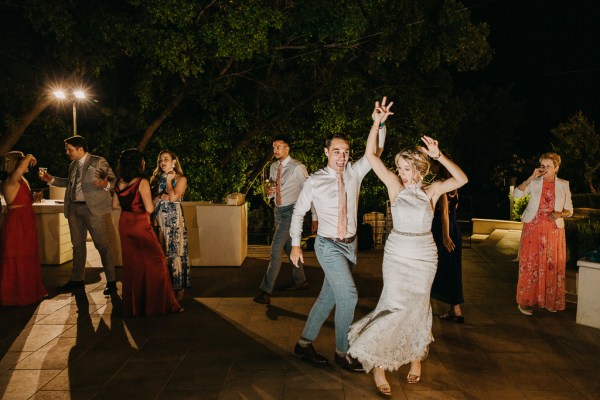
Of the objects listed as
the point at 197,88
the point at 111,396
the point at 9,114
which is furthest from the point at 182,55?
the point at 111,396

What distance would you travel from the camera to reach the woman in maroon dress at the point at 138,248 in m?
5.95

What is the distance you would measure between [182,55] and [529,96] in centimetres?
3195

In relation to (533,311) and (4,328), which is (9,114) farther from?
(533,311)

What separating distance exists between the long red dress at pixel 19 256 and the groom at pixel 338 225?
377 cm

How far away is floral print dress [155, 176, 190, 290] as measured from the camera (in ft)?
21.2

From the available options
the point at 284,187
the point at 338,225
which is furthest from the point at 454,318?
the point at 284,187

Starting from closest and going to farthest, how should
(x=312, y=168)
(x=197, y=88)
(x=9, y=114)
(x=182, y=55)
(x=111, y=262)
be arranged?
(x=111, y=262), (x=182, y=55), (x=9, y=114), (x=197, y=88), (x=312, y=168)

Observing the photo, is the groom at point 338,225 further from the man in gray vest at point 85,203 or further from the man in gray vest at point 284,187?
the man in gray vest at point 85,203

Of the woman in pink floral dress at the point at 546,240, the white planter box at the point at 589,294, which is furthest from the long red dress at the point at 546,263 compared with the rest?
the white planter box at the point at 589,294

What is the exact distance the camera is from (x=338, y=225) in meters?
4.43

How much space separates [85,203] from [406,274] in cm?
480

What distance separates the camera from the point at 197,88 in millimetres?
13328

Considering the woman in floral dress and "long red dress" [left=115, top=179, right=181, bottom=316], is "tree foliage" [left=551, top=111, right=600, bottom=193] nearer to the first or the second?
the woman in floral dress

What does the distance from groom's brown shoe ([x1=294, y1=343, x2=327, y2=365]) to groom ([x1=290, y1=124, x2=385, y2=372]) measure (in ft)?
0.54
